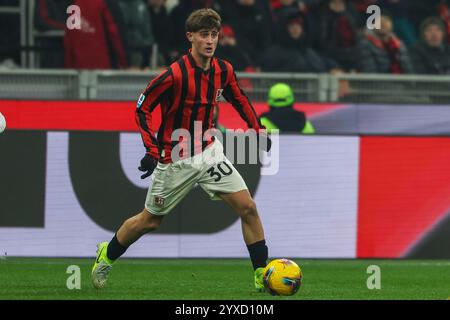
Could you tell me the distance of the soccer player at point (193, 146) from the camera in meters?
10.1

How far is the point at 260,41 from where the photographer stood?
1792 cm

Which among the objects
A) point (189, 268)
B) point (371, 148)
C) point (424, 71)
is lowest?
point (189, 268)

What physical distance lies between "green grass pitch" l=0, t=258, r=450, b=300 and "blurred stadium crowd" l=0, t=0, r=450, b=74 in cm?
436

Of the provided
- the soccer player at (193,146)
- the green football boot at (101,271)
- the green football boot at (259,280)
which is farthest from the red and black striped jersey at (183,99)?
the green football boot at (259,280)

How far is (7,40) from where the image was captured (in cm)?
1797

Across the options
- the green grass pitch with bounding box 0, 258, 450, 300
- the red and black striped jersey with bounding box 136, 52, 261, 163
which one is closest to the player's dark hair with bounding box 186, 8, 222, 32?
the red and black striped jersey with bounding box 136, 52, 261, 163

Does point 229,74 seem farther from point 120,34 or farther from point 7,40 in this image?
point 7,40

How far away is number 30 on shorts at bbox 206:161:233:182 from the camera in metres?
10.2

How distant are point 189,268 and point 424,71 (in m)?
6.50

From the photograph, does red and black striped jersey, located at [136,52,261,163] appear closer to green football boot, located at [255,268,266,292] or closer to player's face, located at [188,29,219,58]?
player's face, located at [188,29,219,58]

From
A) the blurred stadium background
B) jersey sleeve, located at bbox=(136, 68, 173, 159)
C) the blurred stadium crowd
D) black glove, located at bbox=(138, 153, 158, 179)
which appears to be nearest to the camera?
black glove, located at bbox=(138, 153, 158, 179)

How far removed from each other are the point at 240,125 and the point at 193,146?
5.67 m
